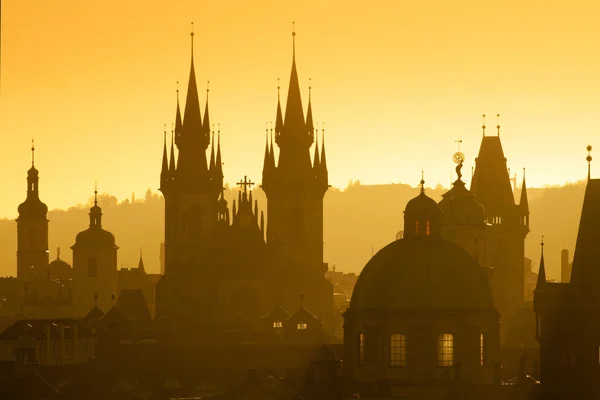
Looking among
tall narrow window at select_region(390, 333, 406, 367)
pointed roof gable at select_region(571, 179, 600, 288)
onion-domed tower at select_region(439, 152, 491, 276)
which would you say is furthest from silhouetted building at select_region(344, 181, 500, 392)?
onion-domed tower at select_region(439, 152, 491, 276)

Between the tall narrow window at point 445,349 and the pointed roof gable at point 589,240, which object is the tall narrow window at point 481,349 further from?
the pointed roof gable at point 589,240

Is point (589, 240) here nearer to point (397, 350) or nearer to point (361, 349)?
point (397, 350)

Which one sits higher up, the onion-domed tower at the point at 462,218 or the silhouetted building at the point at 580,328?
the onion-domed tower at the point at 462,218

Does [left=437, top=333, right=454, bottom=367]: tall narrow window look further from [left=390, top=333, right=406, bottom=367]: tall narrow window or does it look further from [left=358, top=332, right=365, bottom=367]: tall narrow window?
[left=358, top=332, right=365, bottom=367]: tall narrow window

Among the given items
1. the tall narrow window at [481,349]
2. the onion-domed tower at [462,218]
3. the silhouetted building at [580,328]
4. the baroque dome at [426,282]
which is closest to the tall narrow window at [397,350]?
the baroque dome at [426,282]

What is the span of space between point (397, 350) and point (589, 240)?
39682 mm

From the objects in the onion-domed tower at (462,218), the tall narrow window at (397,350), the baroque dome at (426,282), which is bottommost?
the tall narrow window at (397,350)

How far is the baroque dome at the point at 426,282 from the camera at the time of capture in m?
144

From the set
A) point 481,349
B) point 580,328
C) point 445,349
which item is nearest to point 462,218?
point 481,349

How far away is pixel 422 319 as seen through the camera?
143875 mm

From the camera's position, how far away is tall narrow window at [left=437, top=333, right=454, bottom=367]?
14275cm

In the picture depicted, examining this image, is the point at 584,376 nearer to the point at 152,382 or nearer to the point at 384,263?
the point at 384,263

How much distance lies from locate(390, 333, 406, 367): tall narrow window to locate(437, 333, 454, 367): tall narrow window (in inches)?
A: 81.6

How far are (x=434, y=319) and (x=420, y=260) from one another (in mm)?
3837
